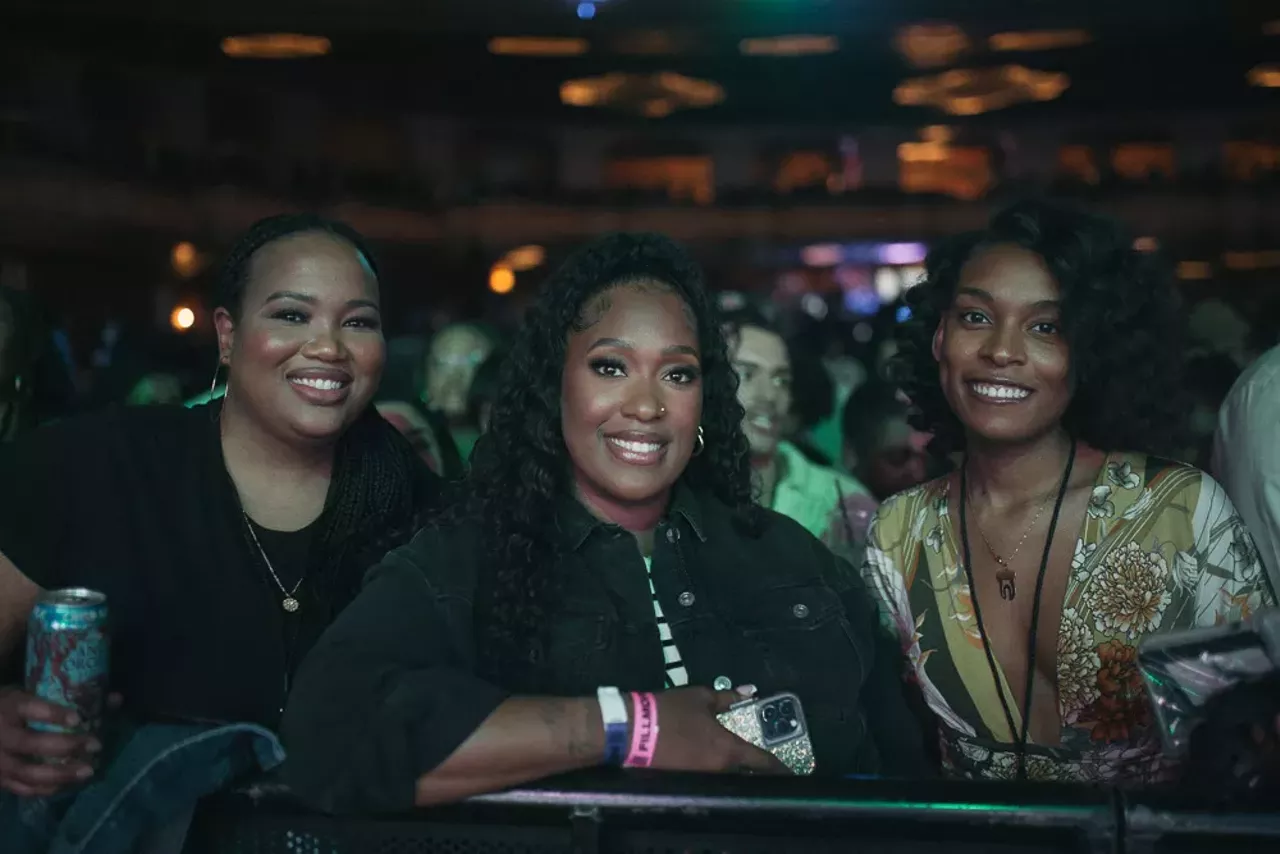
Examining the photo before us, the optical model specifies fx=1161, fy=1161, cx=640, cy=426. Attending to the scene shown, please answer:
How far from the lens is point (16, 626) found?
1.91 m

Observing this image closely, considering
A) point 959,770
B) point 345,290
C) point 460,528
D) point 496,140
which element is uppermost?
point 496,140

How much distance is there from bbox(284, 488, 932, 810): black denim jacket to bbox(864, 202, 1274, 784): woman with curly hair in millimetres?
209

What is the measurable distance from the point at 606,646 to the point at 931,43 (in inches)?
1033

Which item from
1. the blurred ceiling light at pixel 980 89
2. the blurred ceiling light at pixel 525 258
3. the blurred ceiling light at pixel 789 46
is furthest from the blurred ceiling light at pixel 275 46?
the blurred ceiling light at pixel 980 89

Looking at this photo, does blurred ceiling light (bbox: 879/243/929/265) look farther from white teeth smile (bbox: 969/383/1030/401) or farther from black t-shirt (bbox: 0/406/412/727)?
black t-shirt (bbox: 0/406/412/727)

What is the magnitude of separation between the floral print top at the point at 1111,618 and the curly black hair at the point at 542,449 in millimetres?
529

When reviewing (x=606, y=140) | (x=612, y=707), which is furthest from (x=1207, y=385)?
(x=606, y=140)

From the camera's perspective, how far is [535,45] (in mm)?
25453

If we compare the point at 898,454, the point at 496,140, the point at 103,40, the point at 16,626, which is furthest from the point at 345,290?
the point at 496,140

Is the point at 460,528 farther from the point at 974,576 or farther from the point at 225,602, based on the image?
the point at 974,576

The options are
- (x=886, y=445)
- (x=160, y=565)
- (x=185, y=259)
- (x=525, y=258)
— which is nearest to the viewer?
(x=160, y=565)

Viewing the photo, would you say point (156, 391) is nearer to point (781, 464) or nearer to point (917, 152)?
point (781, 464)

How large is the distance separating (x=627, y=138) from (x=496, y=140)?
3.18m

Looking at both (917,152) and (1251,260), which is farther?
(917,152)
